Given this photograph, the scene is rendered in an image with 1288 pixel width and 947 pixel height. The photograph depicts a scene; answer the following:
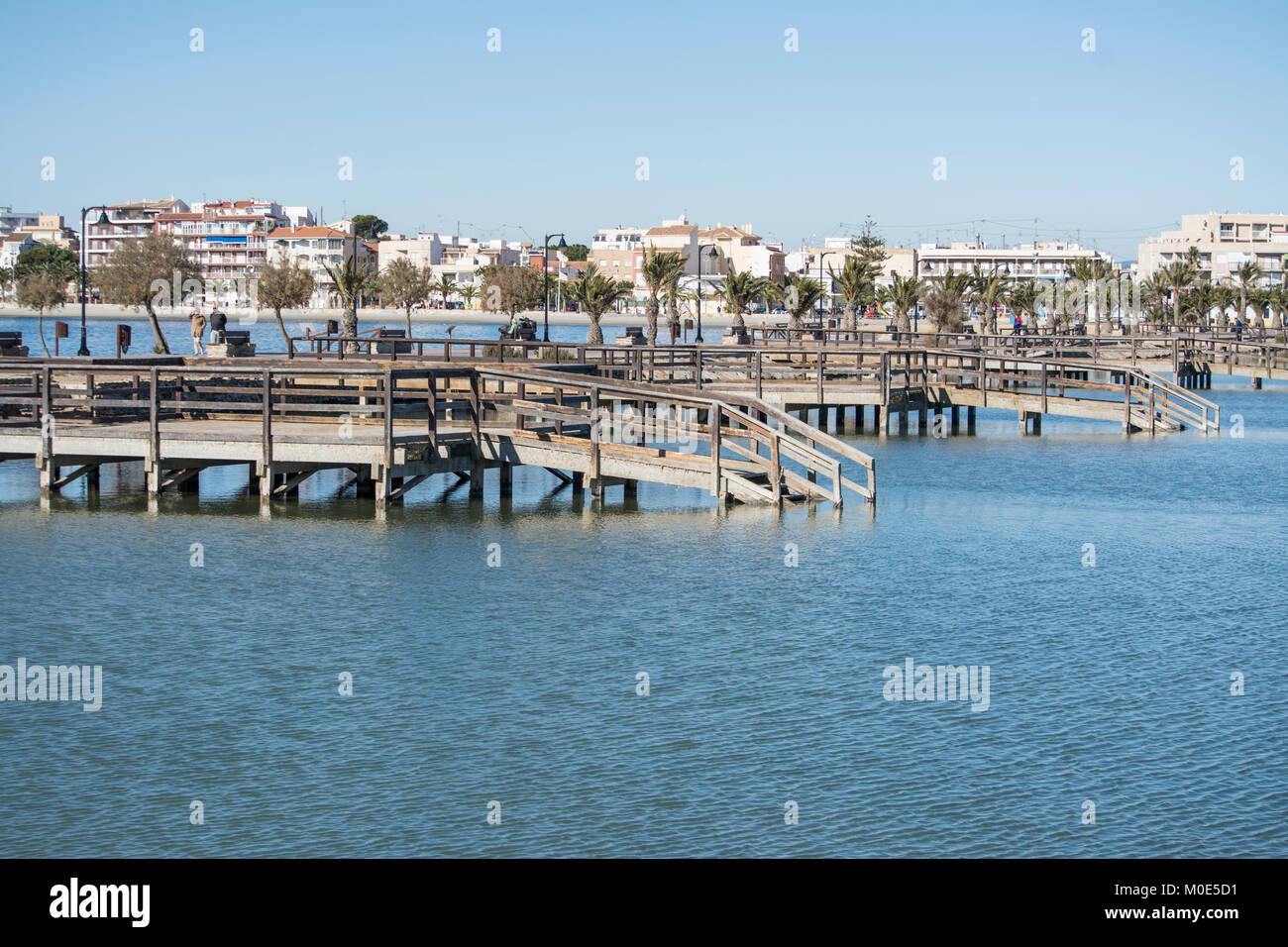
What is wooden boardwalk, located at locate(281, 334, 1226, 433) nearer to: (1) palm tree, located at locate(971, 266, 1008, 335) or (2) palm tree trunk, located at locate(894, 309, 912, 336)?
(2) palm tree trunk, located at locate(894, 309, 912, 336)

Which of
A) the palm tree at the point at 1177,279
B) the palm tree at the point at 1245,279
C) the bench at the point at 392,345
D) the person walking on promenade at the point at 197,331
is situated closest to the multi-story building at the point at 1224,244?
the palm tree at the point at 1245,279

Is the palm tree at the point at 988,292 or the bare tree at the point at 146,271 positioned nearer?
the bare tree at the point at 146,271

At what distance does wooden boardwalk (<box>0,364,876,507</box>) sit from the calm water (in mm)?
843

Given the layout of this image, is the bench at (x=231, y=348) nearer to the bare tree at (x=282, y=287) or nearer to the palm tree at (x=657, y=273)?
the bare tree at (x=282, y=287)

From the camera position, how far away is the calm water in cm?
1268

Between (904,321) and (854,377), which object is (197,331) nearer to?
(854,377)

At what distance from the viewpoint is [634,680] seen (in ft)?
55.4

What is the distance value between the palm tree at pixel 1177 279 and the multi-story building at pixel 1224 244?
164 feet

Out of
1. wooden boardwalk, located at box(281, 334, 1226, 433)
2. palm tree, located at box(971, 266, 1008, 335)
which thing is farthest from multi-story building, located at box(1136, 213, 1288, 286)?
wooden boardwalk, located at box(281, 334, 1226, 433)

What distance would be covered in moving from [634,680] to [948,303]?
64.6m

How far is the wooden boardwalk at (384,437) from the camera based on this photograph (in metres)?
27.5

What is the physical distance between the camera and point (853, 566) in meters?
23.3

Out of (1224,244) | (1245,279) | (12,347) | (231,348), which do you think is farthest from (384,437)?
(1224,244)
